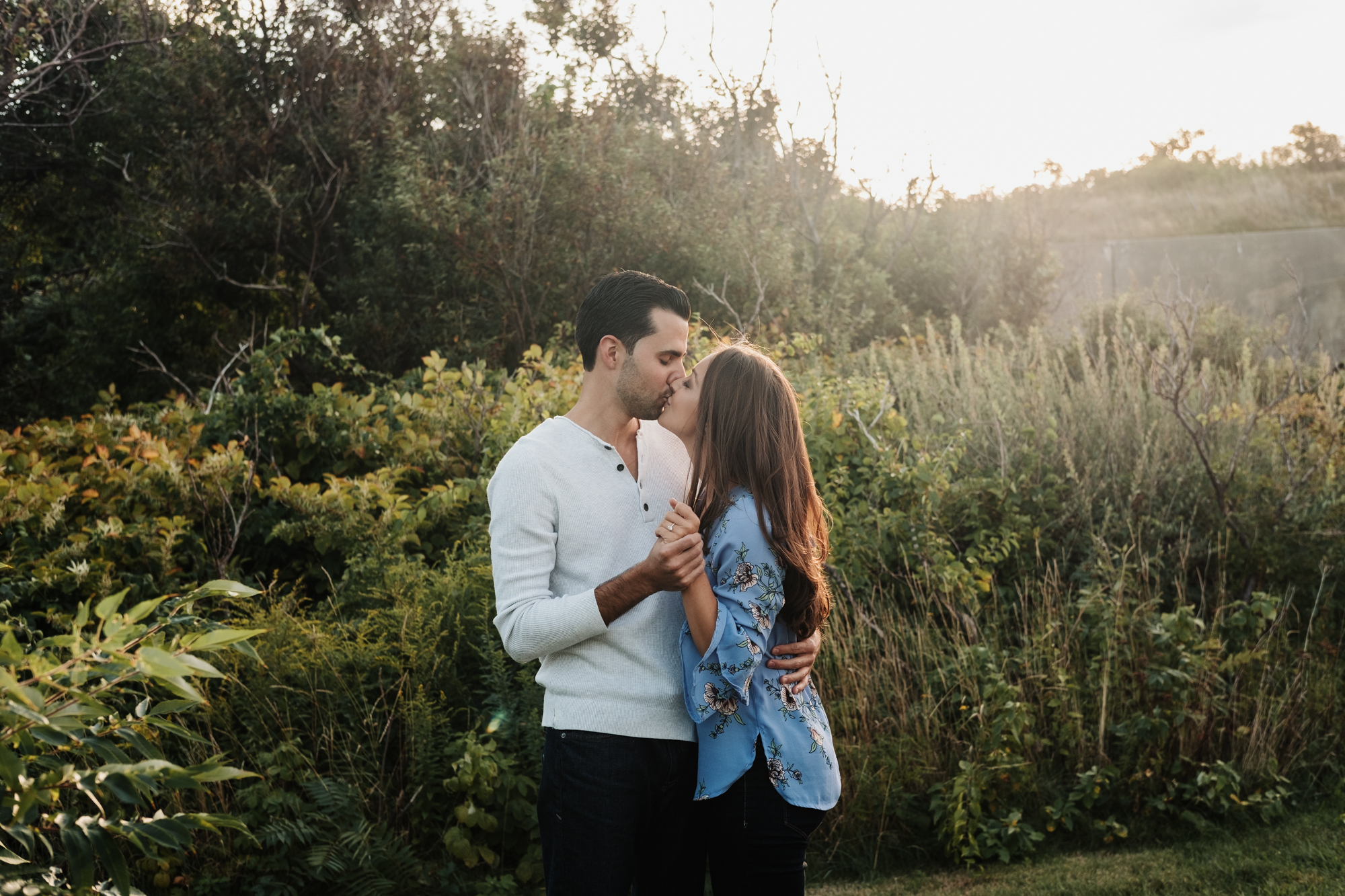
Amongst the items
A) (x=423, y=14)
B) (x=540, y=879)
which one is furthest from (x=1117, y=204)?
(x=540, y=879)

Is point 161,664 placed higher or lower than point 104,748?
higher

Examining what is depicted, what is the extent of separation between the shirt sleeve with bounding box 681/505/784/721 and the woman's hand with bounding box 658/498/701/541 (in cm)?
21

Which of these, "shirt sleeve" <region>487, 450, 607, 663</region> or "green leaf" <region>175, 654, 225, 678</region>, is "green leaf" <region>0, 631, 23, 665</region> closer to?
"green leaf" <region>175, 654, 225, 678</region>

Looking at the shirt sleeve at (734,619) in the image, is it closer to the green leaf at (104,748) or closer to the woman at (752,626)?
the woman at (752,626)

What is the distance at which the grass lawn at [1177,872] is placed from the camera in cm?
344

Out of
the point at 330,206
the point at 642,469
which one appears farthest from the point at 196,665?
the point at 330,206

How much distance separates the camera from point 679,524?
1.93m

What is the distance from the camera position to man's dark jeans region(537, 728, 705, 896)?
6.79 ft

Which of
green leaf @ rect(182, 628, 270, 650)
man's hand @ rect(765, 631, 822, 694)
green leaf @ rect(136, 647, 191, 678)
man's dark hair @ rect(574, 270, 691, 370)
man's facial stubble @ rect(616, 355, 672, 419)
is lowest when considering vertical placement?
man's hand @ rect(765, 631, 822, 694)

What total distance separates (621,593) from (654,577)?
3.6 inches

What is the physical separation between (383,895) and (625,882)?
5.24ft

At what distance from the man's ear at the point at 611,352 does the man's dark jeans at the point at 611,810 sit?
2.96ft

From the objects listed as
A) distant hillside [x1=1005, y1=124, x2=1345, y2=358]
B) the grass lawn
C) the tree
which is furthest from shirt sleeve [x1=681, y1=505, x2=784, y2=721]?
distant hillside [x1=1005, y1=124, x2=1345, y2=358]

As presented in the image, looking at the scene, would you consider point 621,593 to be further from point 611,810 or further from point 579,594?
point 611,810
